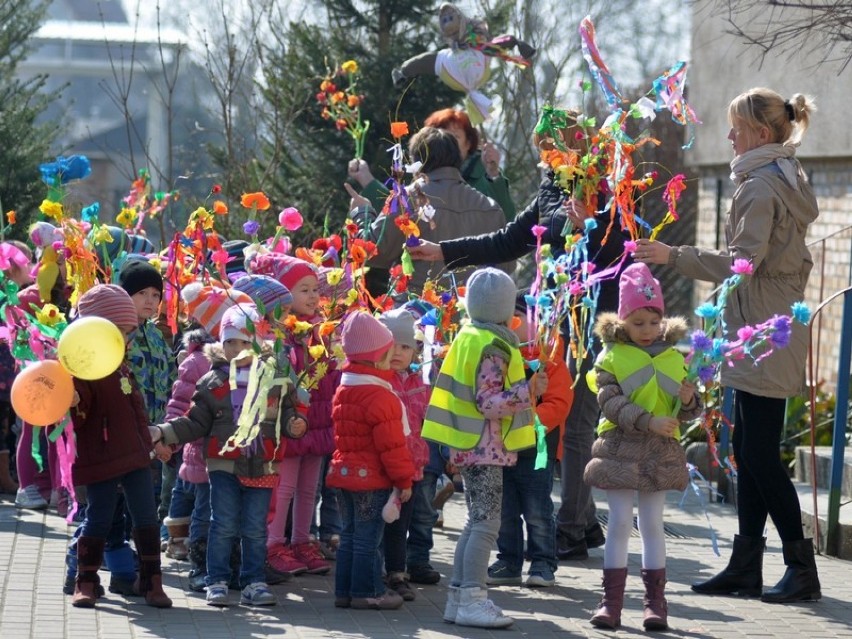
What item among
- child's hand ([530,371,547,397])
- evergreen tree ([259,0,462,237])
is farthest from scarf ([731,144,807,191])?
evergreen tree ([259,0,462,237])

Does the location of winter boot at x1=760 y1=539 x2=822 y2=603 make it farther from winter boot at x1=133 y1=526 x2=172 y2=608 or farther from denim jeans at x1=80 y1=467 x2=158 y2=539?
denim jeans at x1=80 y1=467 x2=158 y2=539

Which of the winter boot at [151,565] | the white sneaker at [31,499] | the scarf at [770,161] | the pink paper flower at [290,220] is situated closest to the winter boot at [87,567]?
the winter boot at [151,565]

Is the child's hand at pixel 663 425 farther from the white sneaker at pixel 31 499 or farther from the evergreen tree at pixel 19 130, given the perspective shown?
the evergreen tree at pixel 19 130

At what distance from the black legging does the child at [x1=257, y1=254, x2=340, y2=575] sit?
195cm

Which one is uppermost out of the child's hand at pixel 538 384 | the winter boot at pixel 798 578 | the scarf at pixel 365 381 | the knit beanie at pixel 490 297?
the knit beanie at pixel 490 297

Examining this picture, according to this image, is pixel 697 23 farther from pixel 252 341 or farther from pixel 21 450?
pixel 252 341

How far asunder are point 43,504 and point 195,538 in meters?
2.53

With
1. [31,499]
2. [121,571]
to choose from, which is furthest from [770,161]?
[31,499]

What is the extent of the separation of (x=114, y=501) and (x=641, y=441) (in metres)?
2.29

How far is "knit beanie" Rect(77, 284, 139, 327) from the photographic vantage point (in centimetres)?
656

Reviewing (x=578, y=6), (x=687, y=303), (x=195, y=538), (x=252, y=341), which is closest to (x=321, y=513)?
(x=195, y=538)

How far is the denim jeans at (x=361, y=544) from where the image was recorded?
652cm

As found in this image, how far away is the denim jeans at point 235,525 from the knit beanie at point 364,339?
778mm

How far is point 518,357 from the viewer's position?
6.38 m
